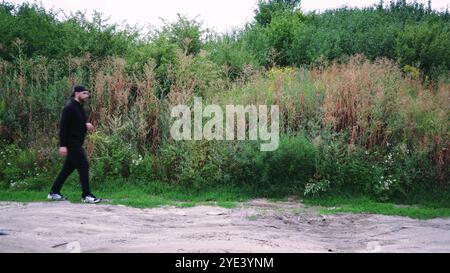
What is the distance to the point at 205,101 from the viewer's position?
12438 millimetres

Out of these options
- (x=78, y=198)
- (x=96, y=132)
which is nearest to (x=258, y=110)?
(x=96, y=132)

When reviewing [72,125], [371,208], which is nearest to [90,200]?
[72,125]

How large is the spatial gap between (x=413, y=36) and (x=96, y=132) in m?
12.5

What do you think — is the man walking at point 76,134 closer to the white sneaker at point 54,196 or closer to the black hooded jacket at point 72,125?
the black hooded jacket at point 72,125

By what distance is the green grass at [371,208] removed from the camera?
8.84 m

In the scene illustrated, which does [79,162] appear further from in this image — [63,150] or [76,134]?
[76,134]

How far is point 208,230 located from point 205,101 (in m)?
5.65

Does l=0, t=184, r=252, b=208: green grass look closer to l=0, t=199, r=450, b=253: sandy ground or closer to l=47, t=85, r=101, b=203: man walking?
l=0, t=199, r=450, b=253: sandy ground

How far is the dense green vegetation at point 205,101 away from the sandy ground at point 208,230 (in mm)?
1302

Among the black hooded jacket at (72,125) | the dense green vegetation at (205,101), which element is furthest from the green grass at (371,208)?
the black hooded jacket at (72,125)

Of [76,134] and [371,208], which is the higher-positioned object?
[76,134]

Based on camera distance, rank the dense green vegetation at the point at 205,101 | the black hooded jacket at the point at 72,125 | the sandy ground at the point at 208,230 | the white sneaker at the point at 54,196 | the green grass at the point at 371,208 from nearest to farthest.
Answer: the sandy ground at the point at 208,230, the green grass at the point at 371,208, the black hooded jacket at the point at 72,125, the white sneaker at the point at 54,196, the dense green vegetation at the point at 205,101

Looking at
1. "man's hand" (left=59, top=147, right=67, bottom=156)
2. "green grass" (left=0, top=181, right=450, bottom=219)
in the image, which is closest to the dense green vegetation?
"green grass" (left=0, top=181, right=450, bottom=219)

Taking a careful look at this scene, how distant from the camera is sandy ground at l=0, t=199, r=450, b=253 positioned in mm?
6223
